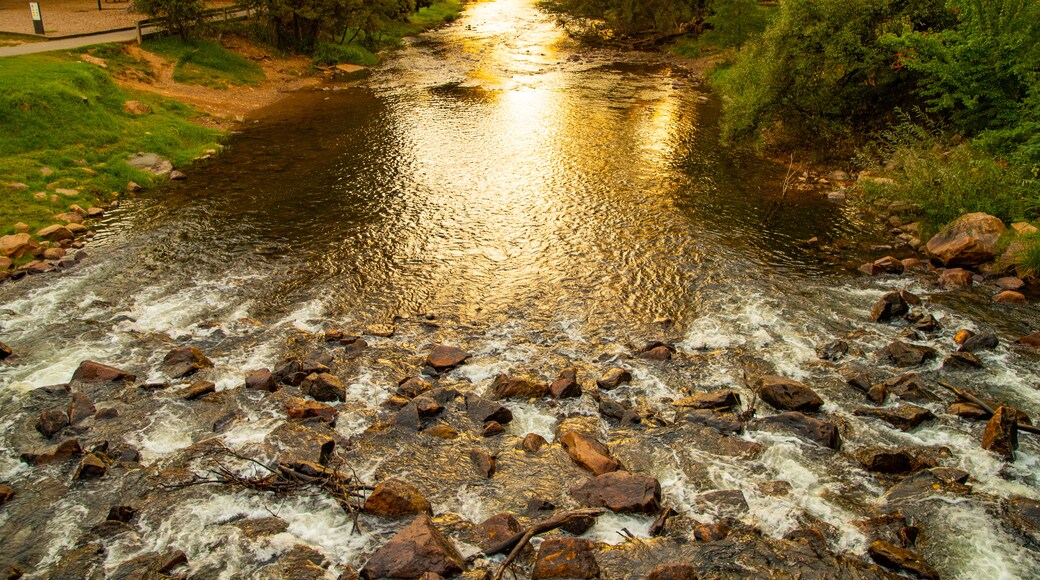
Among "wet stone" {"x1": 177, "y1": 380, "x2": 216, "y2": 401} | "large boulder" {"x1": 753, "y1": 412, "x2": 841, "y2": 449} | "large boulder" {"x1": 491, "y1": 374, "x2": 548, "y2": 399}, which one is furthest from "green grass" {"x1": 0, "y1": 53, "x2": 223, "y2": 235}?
"large boulder" {"x1": 753, "y1": 412, "x2": 841, "y2": 449}

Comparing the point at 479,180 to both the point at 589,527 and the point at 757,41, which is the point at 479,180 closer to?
the point at 757,41

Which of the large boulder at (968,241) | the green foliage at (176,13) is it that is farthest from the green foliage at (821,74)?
the green foliage at (176,13)

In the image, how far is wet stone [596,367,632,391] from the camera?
15.7m

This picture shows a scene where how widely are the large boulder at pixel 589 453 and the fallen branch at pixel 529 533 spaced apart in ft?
3.72

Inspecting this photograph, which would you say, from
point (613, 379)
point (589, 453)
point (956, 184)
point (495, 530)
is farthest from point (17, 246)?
point (956, 184)

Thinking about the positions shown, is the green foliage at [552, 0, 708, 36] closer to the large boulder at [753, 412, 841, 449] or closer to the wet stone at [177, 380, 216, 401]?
the large boulder at [753, 412, 841, 449]

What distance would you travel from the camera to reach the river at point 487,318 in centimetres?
1181

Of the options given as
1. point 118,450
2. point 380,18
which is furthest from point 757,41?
point 380,18

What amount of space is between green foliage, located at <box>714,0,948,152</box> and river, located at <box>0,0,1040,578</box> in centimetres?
308

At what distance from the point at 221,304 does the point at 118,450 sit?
665 centimetres

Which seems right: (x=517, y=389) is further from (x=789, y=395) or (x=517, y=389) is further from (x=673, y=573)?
(x=789, y=395)

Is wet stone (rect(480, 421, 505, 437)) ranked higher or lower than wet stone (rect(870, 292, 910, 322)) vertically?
lower

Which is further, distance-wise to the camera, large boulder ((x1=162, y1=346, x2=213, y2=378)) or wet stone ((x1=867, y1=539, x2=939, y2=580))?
large boulder ((x1=162, y1=346, x2=213, y2=378))

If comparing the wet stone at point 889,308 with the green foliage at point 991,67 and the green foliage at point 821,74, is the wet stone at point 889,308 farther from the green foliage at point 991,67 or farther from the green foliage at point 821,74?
the green foliage at point 821,74
